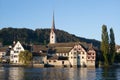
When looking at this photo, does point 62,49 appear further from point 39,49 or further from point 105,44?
point 105,44

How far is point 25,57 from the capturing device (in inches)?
4673

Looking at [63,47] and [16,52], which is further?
[63,47]

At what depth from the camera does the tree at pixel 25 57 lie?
119 meters

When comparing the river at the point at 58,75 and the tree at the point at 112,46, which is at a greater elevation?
the tree at the point at 112,46

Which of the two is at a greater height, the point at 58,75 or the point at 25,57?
the point at 25,57

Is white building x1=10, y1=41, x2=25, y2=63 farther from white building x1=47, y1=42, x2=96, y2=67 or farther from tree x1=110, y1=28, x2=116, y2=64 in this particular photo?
tree x1=110, y1=28, x2=116, y2=64

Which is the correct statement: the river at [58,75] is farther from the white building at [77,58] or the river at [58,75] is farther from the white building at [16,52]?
the white building at [16,52]

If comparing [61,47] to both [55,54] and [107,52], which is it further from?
[107,52]

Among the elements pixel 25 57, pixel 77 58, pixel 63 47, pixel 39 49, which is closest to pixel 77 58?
pixel 77 58

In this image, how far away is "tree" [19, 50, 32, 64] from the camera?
118625mm

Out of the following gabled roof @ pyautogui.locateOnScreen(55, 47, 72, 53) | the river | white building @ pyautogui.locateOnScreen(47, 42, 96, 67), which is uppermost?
→ gabled roof @ pyautogui.locateOnScreen(55, 47, 72, 53)

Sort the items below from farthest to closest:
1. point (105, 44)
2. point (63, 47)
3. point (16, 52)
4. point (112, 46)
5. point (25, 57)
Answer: point (63, 47) → point (16, 52) → point (25, 57) → point (112, 46) → point (105, 44)

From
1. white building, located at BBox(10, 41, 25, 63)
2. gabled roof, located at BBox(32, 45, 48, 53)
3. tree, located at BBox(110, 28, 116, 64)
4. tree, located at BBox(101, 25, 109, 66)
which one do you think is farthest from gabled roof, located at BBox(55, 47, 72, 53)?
tree, located at BBox(110, 28, 116, 64)

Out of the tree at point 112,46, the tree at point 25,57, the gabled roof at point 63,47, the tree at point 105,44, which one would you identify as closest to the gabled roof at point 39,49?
the gabled roof at point 63,47
